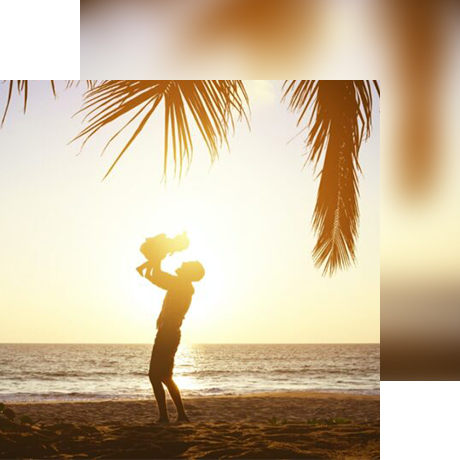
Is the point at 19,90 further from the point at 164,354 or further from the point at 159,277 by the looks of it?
the point at 164,354

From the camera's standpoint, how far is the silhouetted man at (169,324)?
4.94 m

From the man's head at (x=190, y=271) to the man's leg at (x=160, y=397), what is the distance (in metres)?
0.57

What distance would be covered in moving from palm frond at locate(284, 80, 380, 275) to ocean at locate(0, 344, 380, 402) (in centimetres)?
52

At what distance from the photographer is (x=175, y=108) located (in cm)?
517

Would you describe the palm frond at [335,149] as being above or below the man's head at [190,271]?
above

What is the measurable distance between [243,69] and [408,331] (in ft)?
6.49

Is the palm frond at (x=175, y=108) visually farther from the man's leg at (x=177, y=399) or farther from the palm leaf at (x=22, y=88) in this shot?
the man's leg at (x=177, y=399)

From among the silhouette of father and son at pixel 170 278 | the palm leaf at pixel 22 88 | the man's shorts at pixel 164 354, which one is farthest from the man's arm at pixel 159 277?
the palm leaf at pixel 22 88

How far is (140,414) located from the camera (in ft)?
16.2

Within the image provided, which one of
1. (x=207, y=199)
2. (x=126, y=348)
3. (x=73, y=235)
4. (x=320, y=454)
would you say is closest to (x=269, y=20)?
(x=207, y=199)

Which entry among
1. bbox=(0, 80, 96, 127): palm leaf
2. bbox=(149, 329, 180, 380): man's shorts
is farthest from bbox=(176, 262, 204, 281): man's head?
bbox=(0, 80, 96, 127): palm leaf

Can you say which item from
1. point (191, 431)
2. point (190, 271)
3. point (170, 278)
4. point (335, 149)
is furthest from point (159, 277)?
point (335, 149)

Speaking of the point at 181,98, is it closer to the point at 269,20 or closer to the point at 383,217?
the point at 269,20

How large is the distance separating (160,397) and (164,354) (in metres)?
0.23
